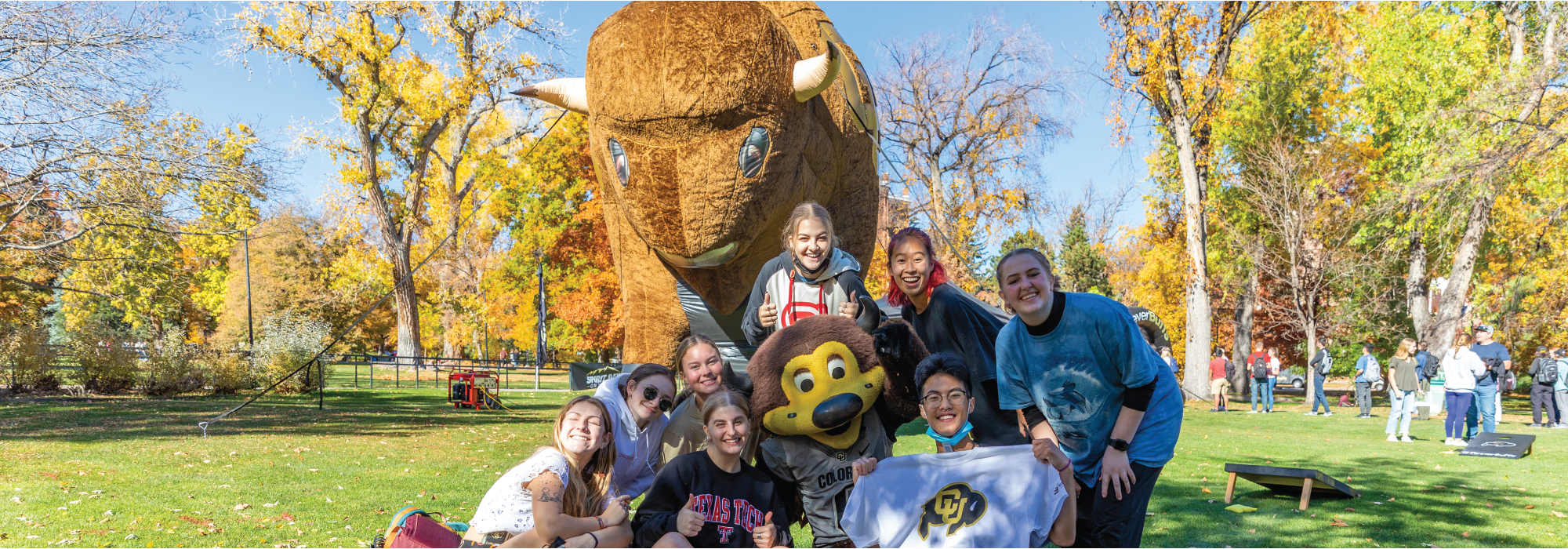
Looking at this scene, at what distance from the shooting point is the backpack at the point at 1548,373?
12.0 m

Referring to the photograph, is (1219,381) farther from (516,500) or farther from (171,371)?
(171,371)

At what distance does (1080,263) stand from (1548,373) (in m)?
24.9

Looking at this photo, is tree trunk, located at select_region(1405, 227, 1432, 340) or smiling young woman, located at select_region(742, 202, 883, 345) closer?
smiling young woman, located at select_region(742, 202, 883, 345)

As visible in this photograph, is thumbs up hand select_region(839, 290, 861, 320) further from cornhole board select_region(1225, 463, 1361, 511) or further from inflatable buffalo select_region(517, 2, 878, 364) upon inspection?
cornhole board select_region(1225, 463, 1361, 511)

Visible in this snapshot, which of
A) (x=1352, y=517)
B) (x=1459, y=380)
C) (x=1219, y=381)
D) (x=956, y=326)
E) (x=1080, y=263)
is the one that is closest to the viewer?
(x=956, y=326)

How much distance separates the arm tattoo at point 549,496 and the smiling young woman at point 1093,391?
67.1 inches

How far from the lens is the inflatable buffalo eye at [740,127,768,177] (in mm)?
4441

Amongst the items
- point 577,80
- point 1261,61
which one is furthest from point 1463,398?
point 1261,61

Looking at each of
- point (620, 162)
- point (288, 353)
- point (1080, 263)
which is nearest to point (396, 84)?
point (288, 353)

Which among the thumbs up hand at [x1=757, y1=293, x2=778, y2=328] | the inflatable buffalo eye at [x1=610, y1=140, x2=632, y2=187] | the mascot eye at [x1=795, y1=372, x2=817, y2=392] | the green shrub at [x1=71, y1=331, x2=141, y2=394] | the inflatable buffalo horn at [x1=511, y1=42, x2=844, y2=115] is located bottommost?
the green shrub at [x1=71, y1=331, x2=141, y2=394]

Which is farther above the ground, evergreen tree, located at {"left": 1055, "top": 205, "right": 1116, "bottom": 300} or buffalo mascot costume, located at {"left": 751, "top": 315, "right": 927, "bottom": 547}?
evergreen tree, located at {"left": 1055, "top": 205, "right": 1116, "bottom": 300}

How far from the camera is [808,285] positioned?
3.62 meters

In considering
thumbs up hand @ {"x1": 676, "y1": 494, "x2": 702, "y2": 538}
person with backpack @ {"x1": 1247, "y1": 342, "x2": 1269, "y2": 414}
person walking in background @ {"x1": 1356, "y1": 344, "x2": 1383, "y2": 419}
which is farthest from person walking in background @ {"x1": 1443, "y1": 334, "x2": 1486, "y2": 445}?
thumbs up hand @ {"x1": 676, "y1": 494, "x2": 702, "y2": 538}

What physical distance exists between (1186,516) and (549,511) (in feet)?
14.2
